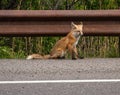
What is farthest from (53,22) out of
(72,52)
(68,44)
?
(72,52)

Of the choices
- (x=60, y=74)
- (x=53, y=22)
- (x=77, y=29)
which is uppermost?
(x=53, y=22)

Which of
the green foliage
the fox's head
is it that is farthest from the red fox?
the green foliage

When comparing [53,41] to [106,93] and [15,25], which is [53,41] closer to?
[15,25]

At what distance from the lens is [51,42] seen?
10875 mm

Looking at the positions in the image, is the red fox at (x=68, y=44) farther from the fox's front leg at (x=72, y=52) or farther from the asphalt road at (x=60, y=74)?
the asphalt road at (x=60, y=74)

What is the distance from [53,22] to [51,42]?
2.19 m

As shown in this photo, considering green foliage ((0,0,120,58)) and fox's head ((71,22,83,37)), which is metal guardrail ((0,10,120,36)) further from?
green foliage ((0,0,120,58))

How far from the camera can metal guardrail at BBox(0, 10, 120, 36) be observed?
8633 mm

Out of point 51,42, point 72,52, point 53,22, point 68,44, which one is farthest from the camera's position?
point 51,42

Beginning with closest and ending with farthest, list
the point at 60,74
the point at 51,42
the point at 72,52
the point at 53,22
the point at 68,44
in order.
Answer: the point at 60,74
the point at 72,52
the point at 68,44
the point at 53,22
the point at 51,42

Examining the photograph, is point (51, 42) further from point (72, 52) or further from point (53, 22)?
point (72, 52)

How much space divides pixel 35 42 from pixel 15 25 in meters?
1.71

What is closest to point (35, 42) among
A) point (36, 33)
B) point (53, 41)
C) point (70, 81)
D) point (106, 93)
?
point (53, 41)

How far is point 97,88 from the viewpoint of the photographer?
5.85 metres
